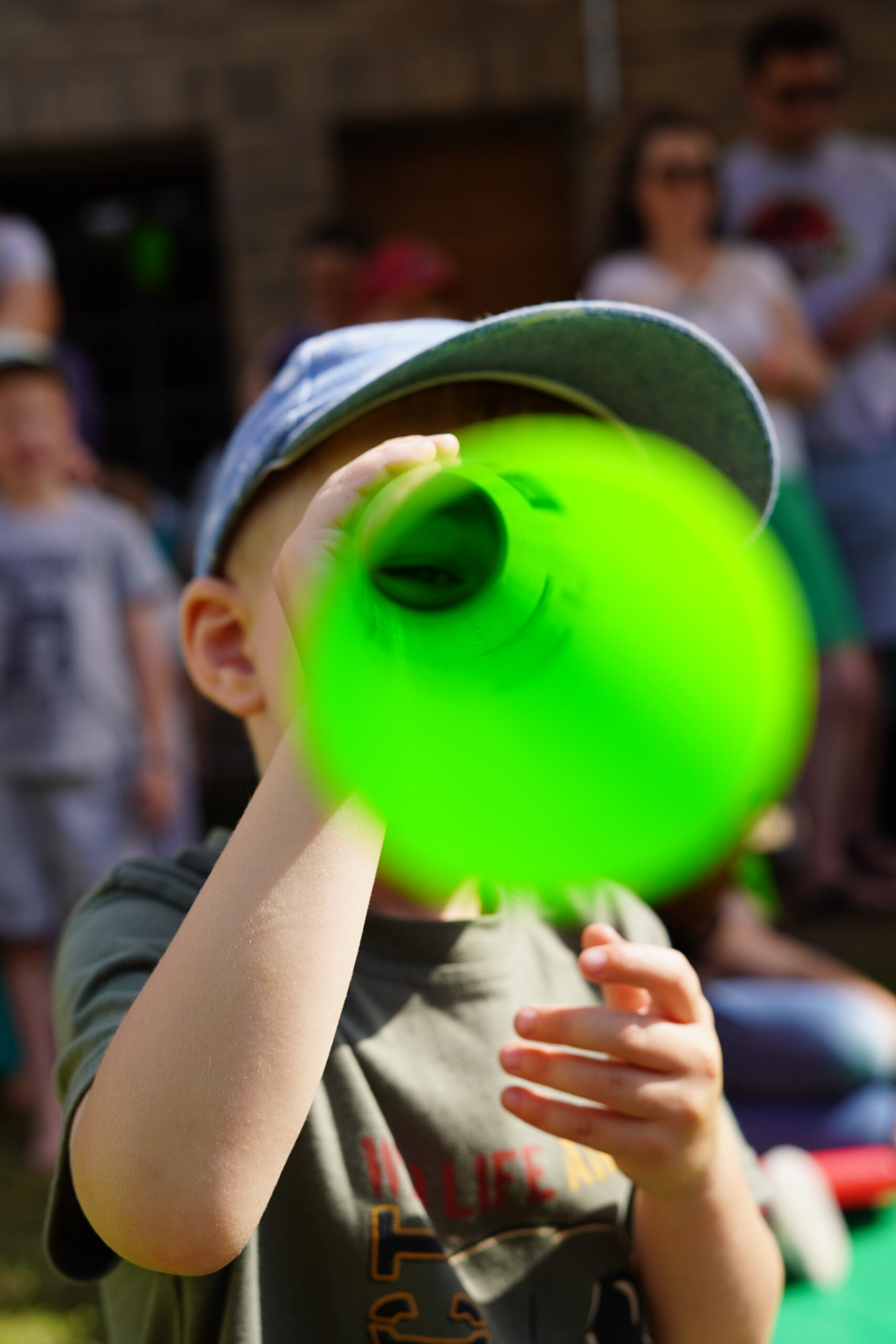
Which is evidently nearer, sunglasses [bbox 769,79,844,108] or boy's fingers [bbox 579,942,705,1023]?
boy's fingers [bbox 579,942,705,1023]

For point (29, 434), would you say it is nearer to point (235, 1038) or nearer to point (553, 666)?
point (553, 666)

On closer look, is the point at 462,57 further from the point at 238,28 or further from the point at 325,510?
the point at 325,510

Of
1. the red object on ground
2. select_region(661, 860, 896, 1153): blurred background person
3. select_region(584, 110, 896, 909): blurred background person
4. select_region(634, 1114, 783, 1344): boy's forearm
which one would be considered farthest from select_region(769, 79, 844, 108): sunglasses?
select_region(634, 1114, 783, 1344): boy's forearm

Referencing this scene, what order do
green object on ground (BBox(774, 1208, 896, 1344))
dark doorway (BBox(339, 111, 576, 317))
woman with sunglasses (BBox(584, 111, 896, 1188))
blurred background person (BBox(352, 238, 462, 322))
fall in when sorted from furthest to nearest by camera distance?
dark doorway (BBox(339, 111, 576, 317)), blurred background person (BBox(352, 238, 462, 322)), woman with sunglasses (BBox(584, 111, 896, 1188)), green object on ground (BBox(774, 1208, 896, 1344))

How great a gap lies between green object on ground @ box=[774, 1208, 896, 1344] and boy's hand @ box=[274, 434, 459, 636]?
43.9 inches

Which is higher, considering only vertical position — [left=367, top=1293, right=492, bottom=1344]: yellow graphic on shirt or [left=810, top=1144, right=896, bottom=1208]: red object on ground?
[left=367, top=1293, right=492, bottom=1344]: yellow graphic on shirt

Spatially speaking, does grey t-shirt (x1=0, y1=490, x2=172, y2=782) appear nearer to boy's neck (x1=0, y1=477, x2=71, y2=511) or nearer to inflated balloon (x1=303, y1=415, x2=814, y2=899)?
boy's neck (x1=0, y1=477, x2=71, y2=511)

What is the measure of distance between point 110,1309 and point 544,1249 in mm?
294

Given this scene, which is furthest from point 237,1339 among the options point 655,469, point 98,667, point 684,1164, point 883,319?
point 883,319

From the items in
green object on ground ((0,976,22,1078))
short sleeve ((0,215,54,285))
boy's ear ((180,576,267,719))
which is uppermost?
short sleeve ((0,215,54,285))

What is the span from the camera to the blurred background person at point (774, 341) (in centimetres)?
282

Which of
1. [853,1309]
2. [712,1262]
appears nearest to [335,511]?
[712,1262]

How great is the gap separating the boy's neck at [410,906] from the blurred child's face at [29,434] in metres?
1.70

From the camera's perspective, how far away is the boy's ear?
2.83ft
